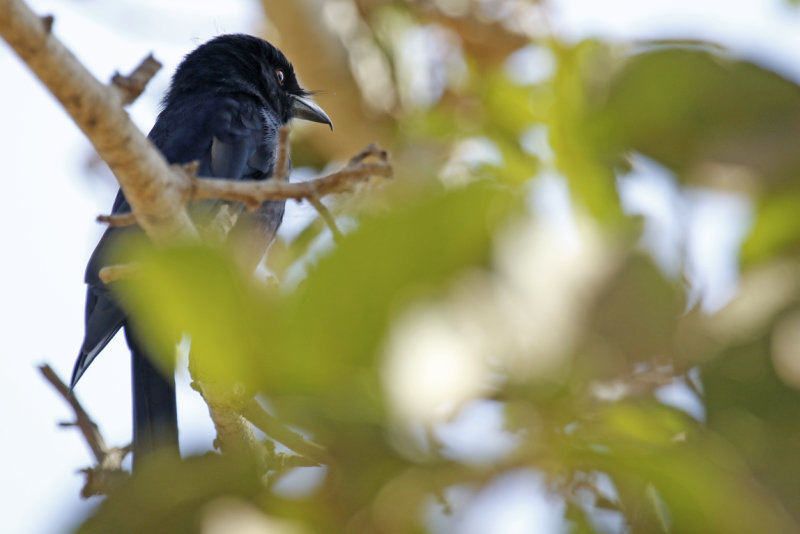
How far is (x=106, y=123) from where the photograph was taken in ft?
6.29

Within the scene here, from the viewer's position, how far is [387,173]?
2.19m

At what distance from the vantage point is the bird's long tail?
3191 mm

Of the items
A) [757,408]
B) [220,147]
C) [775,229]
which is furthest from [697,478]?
[220,147]

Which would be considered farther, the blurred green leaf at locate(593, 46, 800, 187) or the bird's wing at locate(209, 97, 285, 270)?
the bird's wing at locate(209, 97, 285, 270)

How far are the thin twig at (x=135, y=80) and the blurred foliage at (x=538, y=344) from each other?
1329 mm

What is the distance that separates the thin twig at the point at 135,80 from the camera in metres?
2.34

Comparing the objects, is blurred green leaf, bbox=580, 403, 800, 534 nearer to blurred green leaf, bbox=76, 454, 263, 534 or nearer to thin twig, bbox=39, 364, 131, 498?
blurred green leaf, bbox=76, 454, 263, 534

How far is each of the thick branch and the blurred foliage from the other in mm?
846

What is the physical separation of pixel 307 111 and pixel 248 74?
373 mm

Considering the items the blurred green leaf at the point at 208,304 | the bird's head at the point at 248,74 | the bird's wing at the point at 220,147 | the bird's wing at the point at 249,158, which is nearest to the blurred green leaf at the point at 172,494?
the blurred green leaf at the point at 208,304

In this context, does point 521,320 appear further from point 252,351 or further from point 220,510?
point 220,510

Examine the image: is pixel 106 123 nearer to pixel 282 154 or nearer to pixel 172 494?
pixel 282 154

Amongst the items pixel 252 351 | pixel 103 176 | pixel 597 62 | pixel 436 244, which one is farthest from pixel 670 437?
pixel 103 176

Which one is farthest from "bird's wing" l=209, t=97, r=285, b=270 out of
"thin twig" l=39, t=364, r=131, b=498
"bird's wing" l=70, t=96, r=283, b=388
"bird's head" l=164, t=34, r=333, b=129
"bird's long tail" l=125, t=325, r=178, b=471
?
"thin twig" l=39, t=364, r=131, b=498
